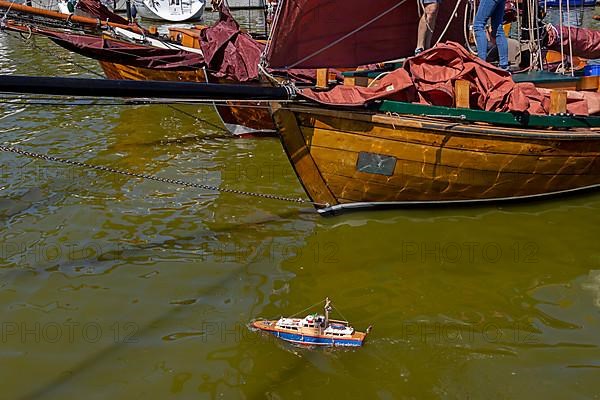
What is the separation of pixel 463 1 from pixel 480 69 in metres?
3.77

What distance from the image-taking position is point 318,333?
15.3 feet

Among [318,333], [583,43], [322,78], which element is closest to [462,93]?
[322,78]

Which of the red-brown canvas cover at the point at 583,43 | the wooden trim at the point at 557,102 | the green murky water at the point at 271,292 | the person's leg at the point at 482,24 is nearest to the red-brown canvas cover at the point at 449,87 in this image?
the wooden trim at the point at 557,102

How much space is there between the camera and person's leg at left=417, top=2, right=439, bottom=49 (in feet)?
26.5

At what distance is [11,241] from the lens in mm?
6707

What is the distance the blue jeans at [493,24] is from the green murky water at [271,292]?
2.28 meters

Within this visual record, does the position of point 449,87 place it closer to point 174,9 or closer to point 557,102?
point 557,102

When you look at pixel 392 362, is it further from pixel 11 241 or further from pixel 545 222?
pixel 11 241

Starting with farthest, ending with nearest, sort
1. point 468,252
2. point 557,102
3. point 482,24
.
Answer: point 482,24 → point 557,102 → point 468,252

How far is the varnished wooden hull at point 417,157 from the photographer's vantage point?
21.0 feet

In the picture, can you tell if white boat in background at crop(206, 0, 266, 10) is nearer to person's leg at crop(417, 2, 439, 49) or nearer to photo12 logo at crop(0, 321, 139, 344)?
person's leg at crop(417, 2, 439, 49)

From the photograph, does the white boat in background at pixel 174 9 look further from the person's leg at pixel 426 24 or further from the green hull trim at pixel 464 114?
the green hull trim at pixel 464 114

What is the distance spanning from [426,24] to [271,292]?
4.48 m

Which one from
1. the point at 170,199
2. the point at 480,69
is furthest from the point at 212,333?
the point at 480,69
